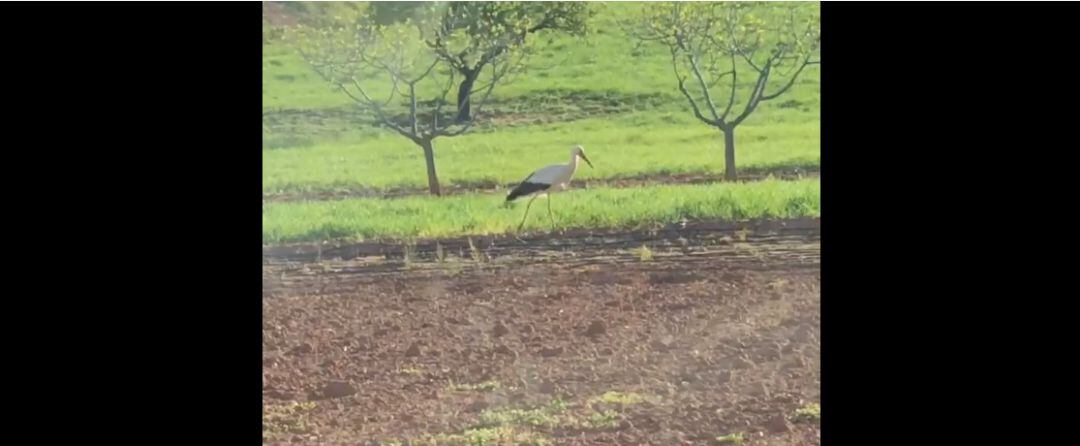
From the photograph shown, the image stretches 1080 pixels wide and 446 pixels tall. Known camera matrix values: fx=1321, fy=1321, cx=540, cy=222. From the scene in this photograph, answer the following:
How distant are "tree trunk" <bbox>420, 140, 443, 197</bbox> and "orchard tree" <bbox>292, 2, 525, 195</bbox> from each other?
5 centimetres

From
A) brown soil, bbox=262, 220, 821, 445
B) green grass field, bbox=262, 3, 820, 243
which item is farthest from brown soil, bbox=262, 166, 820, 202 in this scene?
brown soil, bbox=262, 220, 821, 445

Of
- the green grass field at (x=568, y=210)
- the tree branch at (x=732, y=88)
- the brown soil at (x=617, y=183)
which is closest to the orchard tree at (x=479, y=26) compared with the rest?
the brown soil at (x=617, y=183)

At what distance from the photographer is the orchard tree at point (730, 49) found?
5387mm

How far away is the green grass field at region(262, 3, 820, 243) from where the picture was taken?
5316 millimetres

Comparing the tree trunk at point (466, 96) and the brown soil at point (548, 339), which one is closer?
the brown soil at point (548, 339)

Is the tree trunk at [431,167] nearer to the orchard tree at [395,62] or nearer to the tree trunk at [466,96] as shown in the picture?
the orchard tree at [395,62]

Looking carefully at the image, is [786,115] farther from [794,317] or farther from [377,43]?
[377,43]

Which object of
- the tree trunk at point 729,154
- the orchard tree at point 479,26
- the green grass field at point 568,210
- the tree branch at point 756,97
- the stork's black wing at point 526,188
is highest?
the orchard tree at point 479,26

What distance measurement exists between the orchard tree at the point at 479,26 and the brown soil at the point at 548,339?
70 centimetres

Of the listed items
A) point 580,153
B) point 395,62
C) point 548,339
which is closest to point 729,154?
point 580,153

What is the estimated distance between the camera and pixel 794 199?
212 inches
